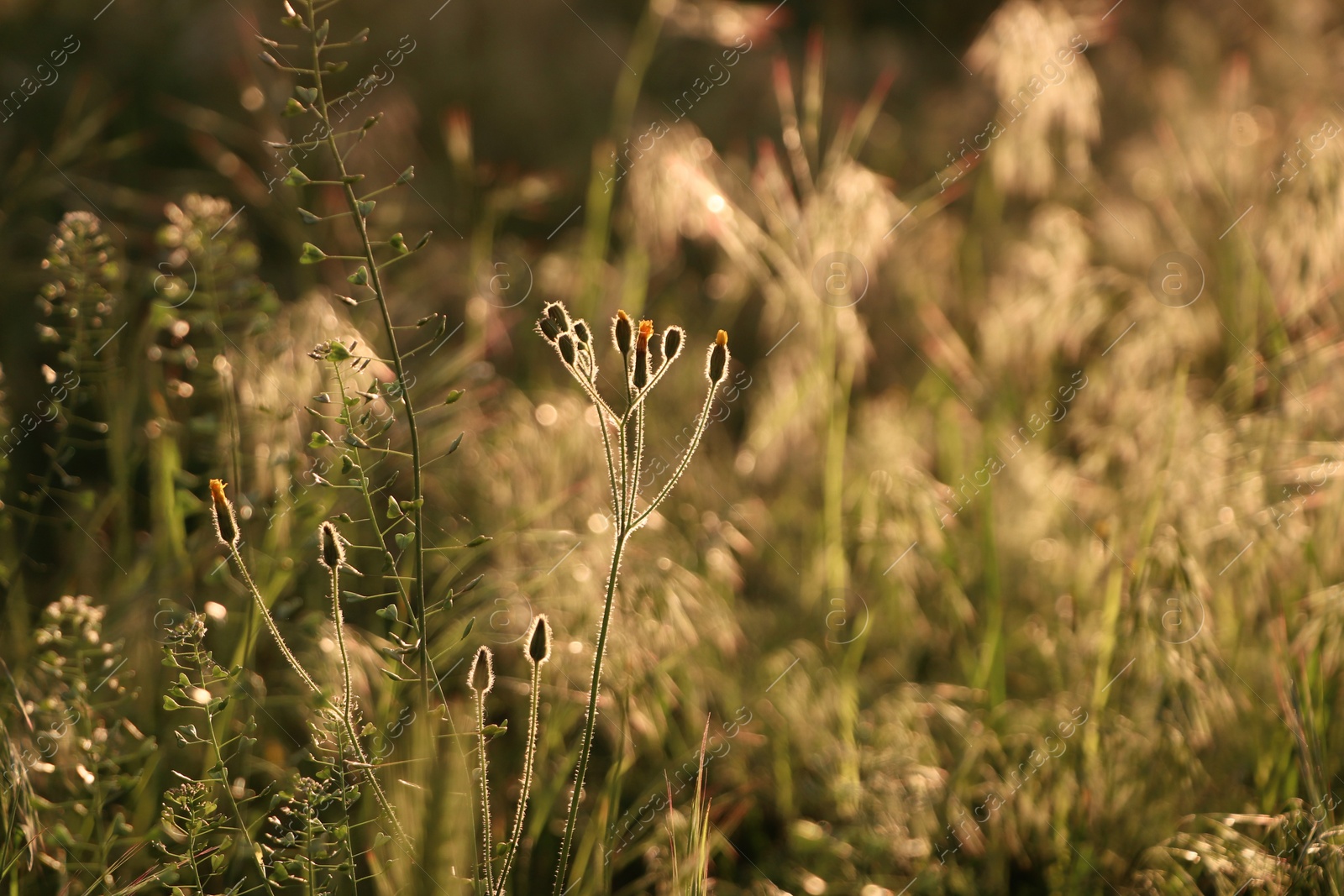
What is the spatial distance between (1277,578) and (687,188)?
4.87 ft

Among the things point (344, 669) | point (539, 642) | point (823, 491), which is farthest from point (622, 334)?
point (823, 491)

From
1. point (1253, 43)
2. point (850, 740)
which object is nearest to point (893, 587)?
point (850, 740)

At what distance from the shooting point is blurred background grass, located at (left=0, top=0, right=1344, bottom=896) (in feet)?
5.32

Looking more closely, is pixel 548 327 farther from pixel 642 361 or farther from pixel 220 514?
pixel 220 514

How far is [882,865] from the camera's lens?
66.3 inches

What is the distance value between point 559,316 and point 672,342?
121mm

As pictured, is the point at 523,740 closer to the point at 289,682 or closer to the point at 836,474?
the point at 289,682

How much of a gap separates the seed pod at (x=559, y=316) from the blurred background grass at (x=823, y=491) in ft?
0.95

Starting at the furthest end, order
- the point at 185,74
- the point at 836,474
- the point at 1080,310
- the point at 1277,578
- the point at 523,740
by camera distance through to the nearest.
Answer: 1. the point at 185,74
2. the point at 1080,310
3. the point at 836,474
4. the point at 1277,578
5. the point at 523,740

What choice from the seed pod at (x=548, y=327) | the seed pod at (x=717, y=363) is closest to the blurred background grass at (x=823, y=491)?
the seed pod at (x=548, y=327)

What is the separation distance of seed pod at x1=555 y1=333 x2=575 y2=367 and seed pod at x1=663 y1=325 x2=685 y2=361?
9 centimetres

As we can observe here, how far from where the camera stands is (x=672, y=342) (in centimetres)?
100

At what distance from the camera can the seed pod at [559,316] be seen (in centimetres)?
97

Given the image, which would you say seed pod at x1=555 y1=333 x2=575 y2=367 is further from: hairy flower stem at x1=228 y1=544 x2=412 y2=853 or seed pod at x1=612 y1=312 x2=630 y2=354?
hairy flower stem at x1=228 y1=544 x2=412 y2=853
